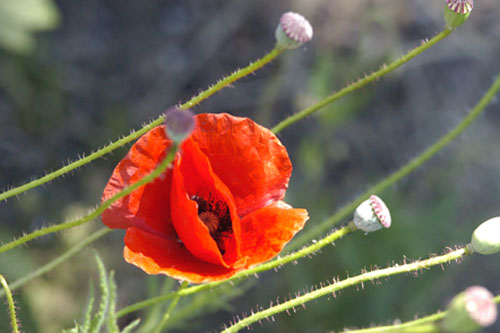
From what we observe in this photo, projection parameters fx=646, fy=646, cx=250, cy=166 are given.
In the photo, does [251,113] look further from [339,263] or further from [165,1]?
[339,263]

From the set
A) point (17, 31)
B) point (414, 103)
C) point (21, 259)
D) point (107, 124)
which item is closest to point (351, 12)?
point (414, 103)

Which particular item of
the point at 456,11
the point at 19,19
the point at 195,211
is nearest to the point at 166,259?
the point at 195,211

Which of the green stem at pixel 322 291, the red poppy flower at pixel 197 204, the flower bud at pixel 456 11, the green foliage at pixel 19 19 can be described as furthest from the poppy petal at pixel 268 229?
the green foliage at pixel 19 19

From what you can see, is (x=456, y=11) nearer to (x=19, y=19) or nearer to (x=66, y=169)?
(x=66, y=169)

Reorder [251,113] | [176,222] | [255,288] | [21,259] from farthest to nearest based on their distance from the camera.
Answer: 1. [251,113]
2. [255,288]
3. [21,259]
4. [176,222]

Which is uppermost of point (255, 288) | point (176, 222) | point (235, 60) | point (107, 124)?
point (235, 60)

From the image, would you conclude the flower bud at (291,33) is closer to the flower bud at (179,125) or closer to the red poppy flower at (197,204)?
the red poppy flower at (197,204)

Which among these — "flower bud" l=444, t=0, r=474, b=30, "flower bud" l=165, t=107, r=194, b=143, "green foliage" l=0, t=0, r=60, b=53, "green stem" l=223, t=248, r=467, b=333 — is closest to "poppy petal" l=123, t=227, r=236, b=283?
"green stem" l=223, t=248, r=467, b=333
